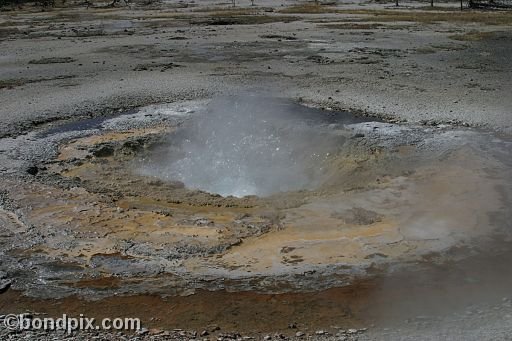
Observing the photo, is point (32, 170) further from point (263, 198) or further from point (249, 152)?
point (263, 198)

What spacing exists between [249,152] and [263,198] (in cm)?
188

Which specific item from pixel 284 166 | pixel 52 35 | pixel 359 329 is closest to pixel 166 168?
pixel 284 166

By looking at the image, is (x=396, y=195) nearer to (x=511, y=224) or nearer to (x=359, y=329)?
(x=511, y=224)

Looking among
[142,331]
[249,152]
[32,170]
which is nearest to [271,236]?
[142,331]

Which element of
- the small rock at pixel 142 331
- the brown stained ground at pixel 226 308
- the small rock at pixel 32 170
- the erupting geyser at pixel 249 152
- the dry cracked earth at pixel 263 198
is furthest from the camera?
the erupting geyser at pixel 249 152

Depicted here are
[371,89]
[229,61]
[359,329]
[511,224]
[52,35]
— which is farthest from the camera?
[52,35]

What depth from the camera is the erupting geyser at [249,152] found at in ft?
25.3

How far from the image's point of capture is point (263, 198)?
264 inches

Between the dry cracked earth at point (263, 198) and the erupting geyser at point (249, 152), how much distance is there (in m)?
0.04

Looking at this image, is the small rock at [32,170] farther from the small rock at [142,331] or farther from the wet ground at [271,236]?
the small rock at [142,331]

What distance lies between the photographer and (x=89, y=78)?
13.3 metres

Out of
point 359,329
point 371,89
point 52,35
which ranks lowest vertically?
point 359,329

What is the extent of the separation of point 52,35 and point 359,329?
875 inches

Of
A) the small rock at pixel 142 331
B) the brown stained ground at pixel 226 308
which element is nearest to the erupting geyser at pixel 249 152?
the brown stained ground at pixel 226 308
